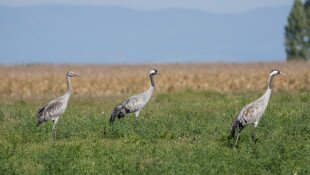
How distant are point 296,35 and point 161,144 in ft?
230

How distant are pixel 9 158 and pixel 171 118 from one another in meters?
7.45

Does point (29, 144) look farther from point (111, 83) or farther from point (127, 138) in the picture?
point (111, 83)

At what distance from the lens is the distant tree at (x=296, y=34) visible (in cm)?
8538

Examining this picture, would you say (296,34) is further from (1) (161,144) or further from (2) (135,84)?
(1) (161,144)

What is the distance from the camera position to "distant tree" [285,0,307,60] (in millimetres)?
85375

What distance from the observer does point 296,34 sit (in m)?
85.7

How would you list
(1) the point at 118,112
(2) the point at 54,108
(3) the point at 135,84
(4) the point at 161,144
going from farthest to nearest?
1. (3) the point at 135,84
2. (1) the point at 118,112
3. (2) the point at 54,108
4. (4) the point at 161,144

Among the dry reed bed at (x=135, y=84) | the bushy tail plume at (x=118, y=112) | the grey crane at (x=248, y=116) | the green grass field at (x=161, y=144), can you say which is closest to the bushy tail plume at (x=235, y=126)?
the grey crane at (x=248, y=116)

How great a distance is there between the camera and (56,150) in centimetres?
1606

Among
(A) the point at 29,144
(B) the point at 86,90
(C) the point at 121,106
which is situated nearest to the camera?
(A) the point at 29,144

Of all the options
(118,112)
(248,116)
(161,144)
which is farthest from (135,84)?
(161,144)

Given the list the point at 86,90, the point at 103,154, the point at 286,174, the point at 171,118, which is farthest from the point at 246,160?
the point at 86,90

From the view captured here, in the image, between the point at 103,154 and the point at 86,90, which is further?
the point at 86,90

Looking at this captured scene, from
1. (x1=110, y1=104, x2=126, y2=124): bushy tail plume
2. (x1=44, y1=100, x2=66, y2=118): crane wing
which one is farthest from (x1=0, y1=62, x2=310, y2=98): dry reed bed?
(x1=44, y1=100, x2=66, y2=118): crane wing
